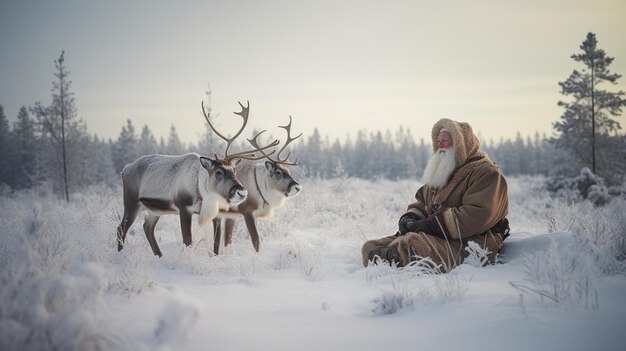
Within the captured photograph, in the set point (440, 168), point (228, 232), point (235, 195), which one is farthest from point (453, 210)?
point (228, 232)

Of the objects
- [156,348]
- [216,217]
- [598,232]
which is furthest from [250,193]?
[598,232]

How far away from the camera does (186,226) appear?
532 centimetres

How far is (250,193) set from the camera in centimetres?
638

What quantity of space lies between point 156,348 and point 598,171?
23414 millimetres

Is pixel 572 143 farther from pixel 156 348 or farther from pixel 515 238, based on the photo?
pixel 156 348

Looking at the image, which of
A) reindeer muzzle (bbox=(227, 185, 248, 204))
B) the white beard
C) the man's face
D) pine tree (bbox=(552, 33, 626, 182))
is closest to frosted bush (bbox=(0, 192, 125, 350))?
reindeer muzzle (bbox=(227, 185, 248, 204))

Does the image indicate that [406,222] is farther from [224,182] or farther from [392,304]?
[224,182]

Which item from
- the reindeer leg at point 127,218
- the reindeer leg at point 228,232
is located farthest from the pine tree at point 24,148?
the reindeer leg at point 228,232

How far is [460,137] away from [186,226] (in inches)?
160

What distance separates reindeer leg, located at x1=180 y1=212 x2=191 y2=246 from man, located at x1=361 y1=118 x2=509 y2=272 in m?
2.60

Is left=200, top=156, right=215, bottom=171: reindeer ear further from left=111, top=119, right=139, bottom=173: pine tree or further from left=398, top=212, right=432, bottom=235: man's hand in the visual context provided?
left=111, top=119, right=139, bottom=173: pine tree

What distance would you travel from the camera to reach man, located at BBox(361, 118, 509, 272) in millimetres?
4141

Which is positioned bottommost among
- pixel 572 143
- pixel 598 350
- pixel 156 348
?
pixel 598 350

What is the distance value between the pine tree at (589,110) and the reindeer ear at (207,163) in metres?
20.6
